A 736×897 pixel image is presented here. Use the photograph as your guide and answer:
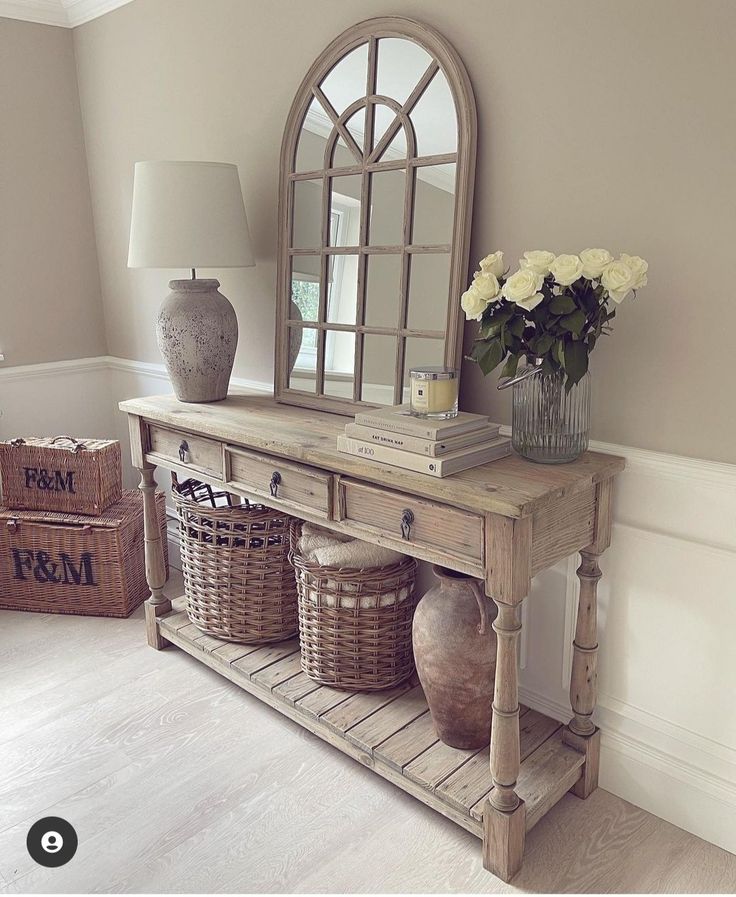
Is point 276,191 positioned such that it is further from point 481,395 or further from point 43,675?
point 43,675

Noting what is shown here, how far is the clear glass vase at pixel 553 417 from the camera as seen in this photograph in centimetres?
167

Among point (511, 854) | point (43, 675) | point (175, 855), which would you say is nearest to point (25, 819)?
point (175, 855)

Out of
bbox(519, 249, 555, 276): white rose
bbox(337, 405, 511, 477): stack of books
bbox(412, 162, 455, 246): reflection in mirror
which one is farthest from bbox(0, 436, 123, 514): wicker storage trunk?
bbox(519, 249, 555, 276): white rose

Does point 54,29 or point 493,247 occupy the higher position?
point 54,29

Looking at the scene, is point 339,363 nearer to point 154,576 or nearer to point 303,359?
point 303,359

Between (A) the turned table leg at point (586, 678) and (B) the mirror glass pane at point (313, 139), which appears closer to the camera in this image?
(A) the turned table leg at point (586, 678)

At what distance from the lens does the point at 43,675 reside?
2.46 metres

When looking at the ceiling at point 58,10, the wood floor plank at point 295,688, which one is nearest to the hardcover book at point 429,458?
the wood floor plank at point 295,688

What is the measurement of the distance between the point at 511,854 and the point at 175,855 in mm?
747

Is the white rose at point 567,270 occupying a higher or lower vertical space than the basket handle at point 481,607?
higher

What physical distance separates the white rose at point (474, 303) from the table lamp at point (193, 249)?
0.93 meters

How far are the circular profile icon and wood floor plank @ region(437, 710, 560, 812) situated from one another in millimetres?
858

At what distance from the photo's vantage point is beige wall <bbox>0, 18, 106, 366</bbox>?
3.04 m

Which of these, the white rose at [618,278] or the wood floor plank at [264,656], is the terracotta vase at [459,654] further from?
the white rose at [618,278]
